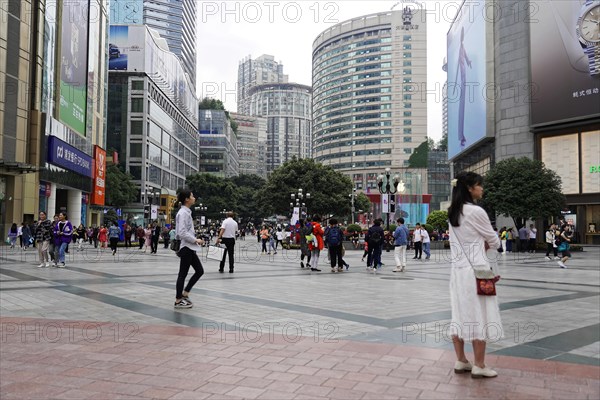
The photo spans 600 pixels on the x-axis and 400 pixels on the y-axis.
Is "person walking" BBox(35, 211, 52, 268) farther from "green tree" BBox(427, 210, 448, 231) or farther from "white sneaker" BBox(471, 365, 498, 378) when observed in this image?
"green tree" BBox(427, 210, 448, 231)

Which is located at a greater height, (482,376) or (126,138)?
(126,138)

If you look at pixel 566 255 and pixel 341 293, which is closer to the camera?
pixel 341 293

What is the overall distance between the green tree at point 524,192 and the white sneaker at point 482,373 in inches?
1263

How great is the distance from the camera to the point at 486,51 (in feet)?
158

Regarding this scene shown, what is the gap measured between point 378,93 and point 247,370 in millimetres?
131028

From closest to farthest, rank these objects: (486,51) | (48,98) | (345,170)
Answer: (48,98) < (486,51) < (345,170)

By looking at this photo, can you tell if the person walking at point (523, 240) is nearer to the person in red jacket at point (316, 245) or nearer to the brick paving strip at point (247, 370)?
the person in red jacket at point (316, 245)

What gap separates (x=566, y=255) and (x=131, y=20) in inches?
3841

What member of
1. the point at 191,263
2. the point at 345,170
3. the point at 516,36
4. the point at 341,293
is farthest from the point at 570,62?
the point at 345,170

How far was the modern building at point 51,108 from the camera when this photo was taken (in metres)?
30.9

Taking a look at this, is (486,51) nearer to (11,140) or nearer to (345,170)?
(11,140)

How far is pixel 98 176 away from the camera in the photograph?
50.6 metres

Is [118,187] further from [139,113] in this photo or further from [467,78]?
[467,78]

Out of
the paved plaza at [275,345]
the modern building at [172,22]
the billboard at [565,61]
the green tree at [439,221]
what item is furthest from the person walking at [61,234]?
the modern building at [172,22]
